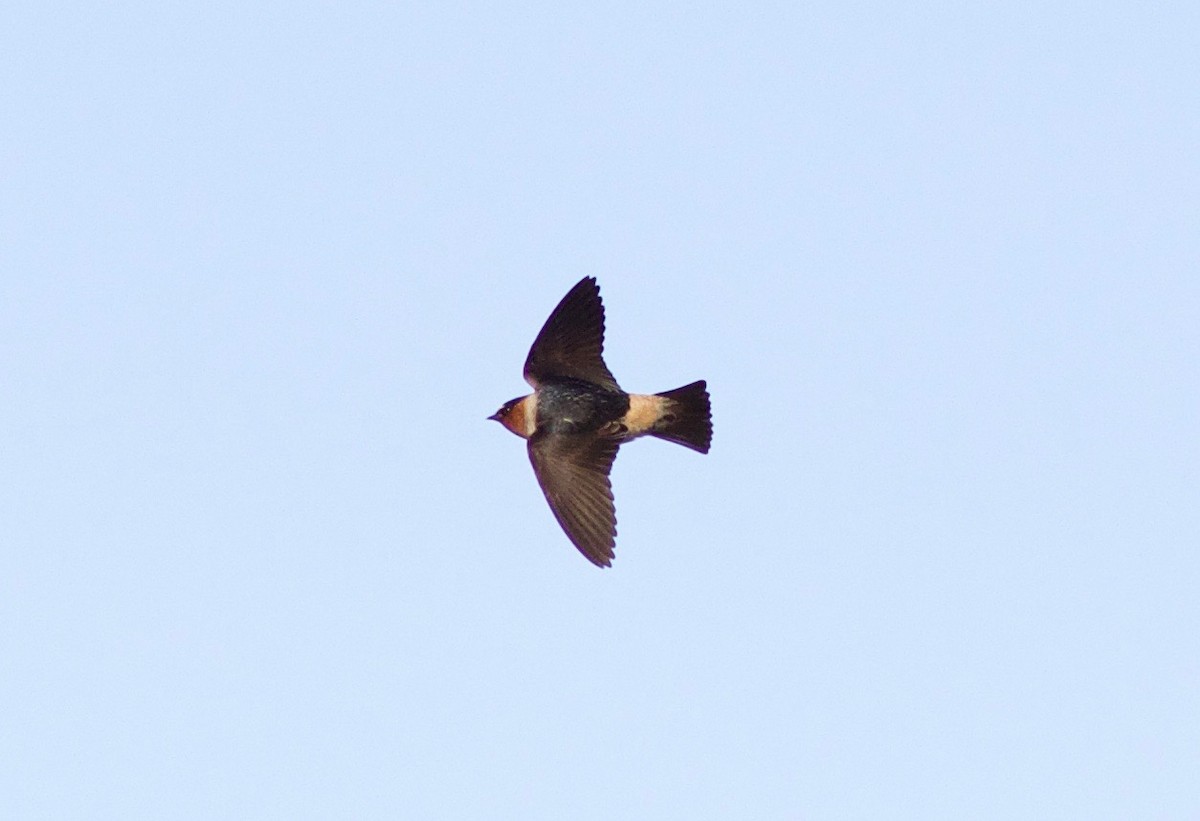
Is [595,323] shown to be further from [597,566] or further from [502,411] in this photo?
[597,566]

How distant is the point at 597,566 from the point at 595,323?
2.30m

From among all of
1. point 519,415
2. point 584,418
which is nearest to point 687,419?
point 584,418

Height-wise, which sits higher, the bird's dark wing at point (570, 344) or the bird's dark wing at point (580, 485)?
the bird's dark wing at point (570, 344)

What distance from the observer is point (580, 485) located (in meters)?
16.6

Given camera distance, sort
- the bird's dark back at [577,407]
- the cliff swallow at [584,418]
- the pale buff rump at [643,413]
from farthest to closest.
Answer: the pale buff rump at [643,413] < the bird's dark back at [577,407] < the cliff swallow at [584,418]

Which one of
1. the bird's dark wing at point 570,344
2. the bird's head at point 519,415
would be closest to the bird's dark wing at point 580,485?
the bird's head at point 519,415

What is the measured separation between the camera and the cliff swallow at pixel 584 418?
54.2 feet

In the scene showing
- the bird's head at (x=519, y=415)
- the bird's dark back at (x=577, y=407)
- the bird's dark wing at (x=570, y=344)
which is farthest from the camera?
the bird's dark wing at (x=570, y=344)

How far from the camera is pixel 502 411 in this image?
17.4 m

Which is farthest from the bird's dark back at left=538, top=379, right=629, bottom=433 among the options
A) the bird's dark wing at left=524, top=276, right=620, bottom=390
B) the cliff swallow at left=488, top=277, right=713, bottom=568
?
the bird's dark wing at left=524, top=276, right=620, bottom=390

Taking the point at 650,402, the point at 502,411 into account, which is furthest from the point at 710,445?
the point at 502,411

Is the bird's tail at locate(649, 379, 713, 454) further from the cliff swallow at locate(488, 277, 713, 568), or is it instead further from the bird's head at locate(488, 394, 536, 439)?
the bird's head at locate(488, 394, 536, 439)

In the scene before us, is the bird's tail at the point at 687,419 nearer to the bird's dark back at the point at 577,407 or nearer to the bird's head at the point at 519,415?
the bird's dark back at the point at 577,407

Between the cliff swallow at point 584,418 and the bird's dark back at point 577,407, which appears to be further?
the bird's dark back at point 577,407
